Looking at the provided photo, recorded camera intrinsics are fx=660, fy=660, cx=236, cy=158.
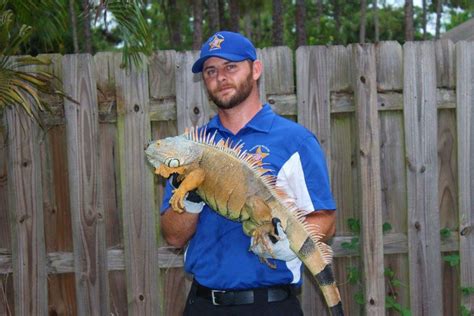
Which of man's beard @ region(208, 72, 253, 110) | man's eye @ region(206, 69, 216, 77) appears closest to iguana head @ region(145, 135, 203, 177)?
man's beard @ region(208, 72, 253, 110)

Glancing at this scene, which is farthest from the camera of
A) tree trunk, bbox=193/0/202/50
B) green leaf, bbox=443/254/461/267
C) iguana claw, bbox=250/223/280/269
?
tree trunk, bbox=193/0/202/50

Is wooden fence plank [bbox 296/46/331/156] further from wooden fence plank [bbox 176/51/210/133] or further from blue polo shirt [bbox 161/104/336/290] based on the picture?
blue polo shirt [bbox 161/104/336/290]

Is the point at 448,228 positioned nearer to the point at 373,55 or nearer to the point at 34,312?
the point at 373,55

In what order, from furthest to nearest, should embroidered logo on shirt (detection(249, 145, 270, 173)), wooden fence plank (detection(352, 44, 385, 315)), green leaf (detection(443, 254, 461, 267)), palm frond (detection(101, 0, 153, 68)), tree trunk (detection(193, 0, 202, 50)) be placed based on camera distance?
tree trunk (detection(193, 0, 202, 50))
green leaf (detection(443, 254, 461, 267))
wooden fence plank (detection(352, 44, 385, 315))
palm frond (detection(101, 0, 153, 68))
embroidered logo on shirt (detection(249, 145, 270, 173))

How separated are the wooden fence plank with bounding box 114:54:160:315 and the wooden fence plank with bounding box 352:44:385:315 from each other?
4.50ft

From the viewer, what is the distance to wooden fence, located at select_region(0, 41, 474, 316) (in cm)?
429

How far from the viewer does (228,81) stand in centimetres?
291

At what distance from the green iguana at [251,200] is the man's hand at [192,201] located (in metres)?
0.08

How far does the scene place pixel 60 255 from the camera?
4.39 m

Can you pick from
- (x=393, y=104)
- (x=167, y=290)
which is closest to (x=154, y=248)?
(x=167, y=290)

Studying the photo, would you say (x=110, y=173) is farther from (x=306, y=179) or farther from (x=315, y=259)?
(x=315, y=259)

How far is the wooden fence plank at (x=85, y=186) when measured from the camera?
426 centimetres

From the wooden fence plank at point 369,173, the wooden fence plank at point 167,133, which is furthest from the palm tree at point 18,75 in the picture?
the wooden fence plank at point 369,173

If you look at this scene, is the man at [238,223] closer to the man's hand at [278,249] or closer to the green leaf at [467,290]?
the man's hand at [278,249]
